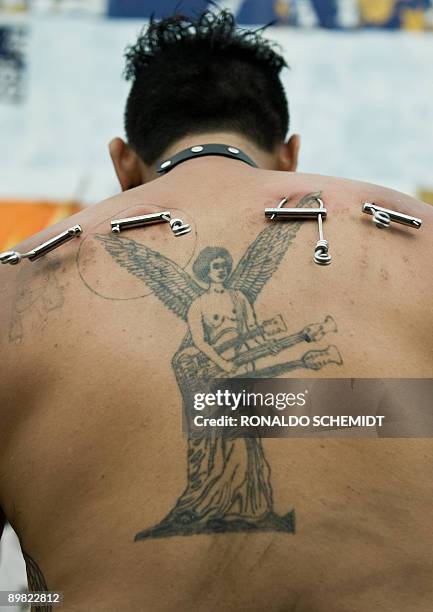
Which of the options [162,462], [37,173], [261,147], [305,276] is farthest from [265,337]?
[37,173]

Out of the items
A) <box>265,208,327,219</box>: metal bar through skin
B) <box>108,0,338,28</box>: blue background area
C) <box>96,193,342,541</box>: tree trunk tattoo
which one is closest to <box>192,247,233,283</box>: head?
<box>96,193,342,541</box>: tree trunk tattoo

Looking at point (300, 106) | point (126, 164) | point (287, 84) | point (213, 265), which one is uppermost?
point (287, 84)

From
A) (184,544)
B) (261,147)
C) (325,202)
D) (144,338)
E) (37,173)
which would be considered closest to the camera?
(184,544)

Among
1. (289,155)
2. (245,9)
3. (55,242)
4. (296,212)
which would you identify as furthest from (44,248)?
(245,9)

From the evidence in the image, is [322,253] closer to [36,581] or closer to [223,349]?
[223,349]

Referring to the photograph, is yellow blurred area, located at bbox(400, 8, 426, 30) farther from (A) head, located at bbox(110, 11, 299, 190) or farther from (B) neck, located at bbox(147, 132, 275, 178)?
(B) neck, located at bbox(147, 132, 275, 178)

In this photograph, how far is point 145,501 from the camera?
1178 millimetres

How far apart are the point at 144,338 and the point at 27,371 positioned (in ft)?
0.67

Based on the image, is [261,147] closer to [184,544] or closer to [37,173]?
[184,544]

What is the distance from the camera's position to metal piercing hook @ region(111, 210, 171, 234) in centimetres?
139

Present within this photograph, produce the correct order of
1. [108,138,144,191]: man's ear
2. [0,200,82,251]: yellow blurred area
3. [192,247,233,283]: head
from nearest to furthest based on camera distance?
[192,247,233,283]: head, [108,138,144,191]: man's ear, [0,200,82,251]: yellow blurred area

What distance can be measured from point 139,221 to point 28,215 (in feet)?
6.72

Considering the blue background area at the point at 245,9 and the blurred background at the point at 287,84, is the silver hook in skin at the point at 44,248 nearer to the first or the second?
the blurred background at the point at 287,84

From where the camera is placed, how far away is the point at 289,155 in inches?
83.0
